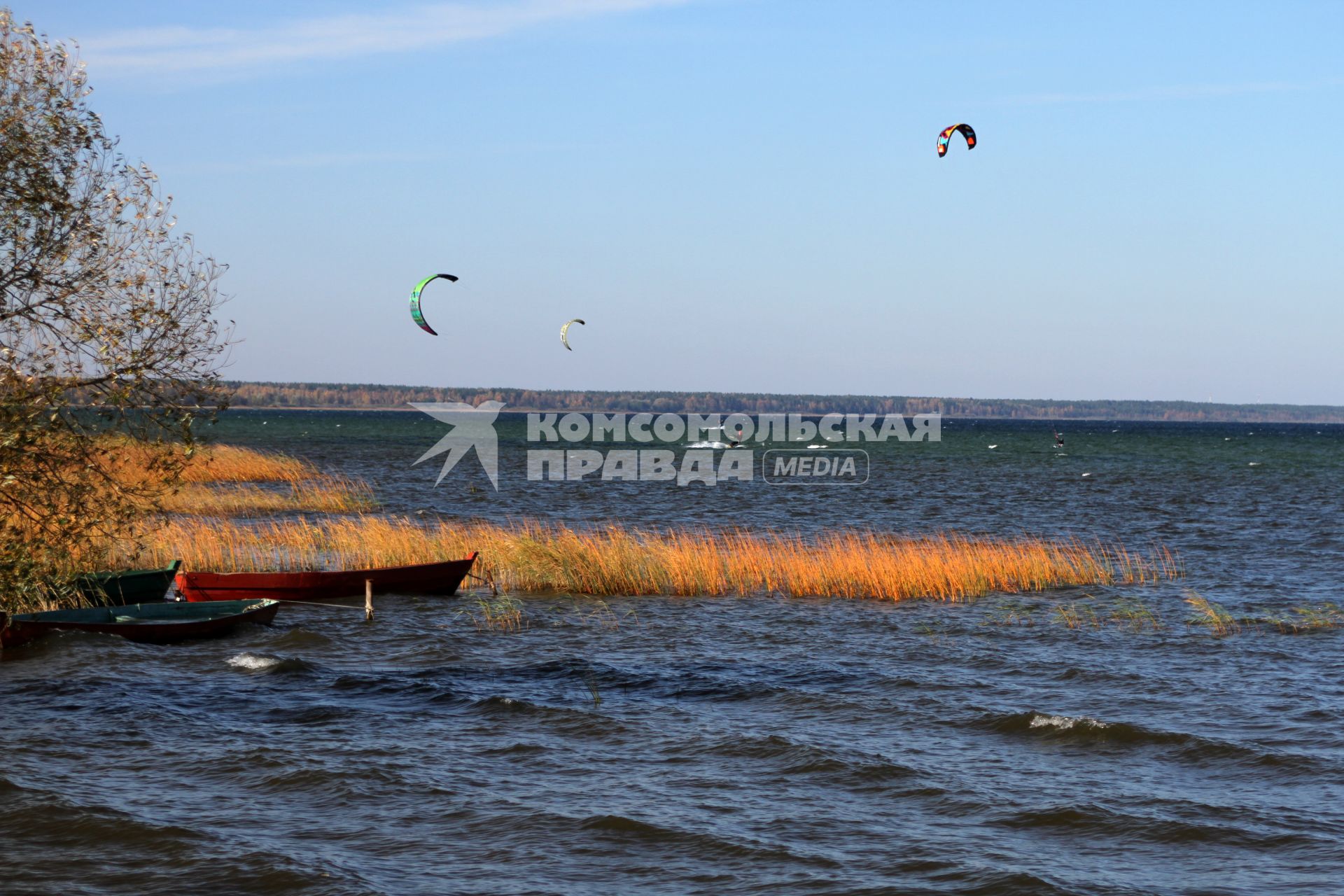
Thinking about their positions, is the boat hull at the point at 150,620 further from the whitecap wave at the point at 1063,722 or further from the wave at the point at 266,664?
the whitecap wave at the point at 1063,722

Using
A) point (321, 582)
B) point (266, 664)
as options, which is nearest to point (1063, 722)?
point (266, 664)

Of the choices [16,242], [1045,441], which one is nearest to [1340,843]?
[16,242]

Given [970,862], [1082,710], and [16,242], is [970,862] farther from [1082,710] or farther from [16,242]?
[16,242]

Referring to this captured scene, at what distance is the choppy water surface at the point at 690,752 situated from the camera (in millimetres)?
10469

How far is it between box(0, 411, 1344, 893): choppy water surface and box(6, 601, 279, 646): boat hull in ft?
0.98

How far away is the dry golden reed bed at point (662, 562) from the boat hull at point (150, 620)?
375cm

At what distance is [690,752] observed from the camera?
13.8 meters

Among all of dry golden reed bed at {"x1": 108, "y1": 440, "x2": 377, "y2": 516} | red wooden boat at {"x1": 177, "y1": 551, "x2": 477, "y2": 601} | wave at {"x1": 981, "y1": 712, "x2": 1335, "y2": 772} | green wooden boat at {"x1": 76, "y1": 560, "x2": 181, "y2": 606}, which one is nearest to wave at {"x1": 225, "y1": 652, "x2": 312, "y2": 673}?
green wooden boat at {"x1": 76, "y1": 560, "x2": 181, "y2": 606}

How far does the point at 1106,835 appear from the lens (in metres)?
11.2

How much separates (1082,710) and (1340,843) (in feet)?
16.0

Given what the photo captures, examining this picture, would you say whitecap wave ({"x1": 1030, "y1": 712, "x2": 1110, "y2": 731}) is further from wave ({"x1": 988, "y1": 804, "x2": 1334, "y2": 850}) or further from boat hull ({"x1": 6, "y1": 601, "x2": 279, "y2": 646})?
boat hull ({"x1": 6, "y1": 601, "x2": 279, "y2": 646})

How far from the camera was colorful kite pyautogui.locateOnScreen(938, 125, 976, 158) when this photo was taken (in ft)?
123

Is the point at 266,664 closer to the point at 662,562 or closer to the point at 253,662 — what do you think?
the point at 253,662

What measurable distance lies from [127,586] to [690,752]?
1243 centimetres
